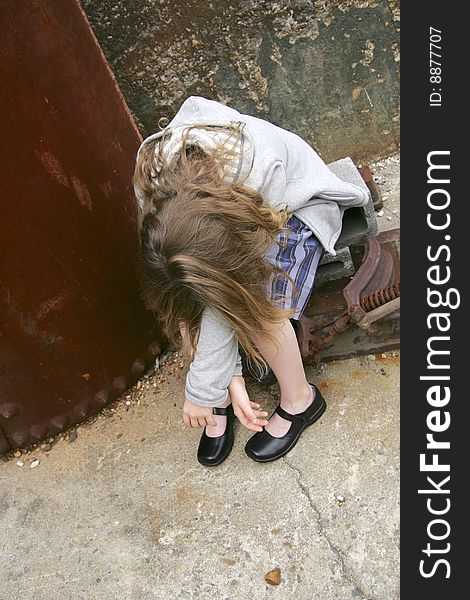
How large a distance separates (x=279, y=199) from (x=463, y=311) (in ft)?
1.67

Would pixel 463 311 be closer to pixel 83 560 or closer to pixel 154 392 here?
pixel 154 392

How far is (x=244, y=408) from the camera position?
1.56 metres

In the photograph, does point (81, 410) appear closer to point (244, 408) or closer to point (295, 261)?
point (244, 408)

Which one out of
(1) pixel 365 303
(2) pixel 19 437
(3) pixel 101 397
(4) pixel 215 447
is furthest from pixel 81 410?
(1) pixel 365 303

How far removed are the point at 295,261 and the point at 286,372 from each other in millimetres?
275

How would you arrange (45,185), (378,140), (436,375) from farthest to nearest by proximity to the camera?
(378,140), (436,375), (45,185)

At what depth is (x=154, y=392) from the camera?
1949 mm

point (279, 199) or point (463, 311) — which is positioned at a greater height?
point (279, 199)

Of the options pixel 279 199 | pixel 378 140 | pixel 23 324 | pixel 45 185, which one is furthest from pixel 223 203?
pixel 378 140

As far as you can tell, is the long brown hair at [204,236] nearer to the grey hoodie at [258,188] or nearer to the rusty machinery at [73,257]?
the grey hoodie at [258,188]

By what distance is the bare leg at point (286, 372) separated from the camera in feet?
5.14

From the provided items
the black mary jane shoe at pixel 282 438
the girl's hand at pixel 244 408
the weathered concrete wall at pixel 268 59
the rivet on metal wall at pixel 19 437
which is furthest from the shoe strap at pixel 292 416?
the weathered concrete wall at pixel 268 59

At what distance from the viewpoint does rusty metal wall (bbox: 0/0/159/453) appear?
1.40 m

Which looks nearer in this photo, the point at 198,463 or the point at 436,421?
the point at 436,421
